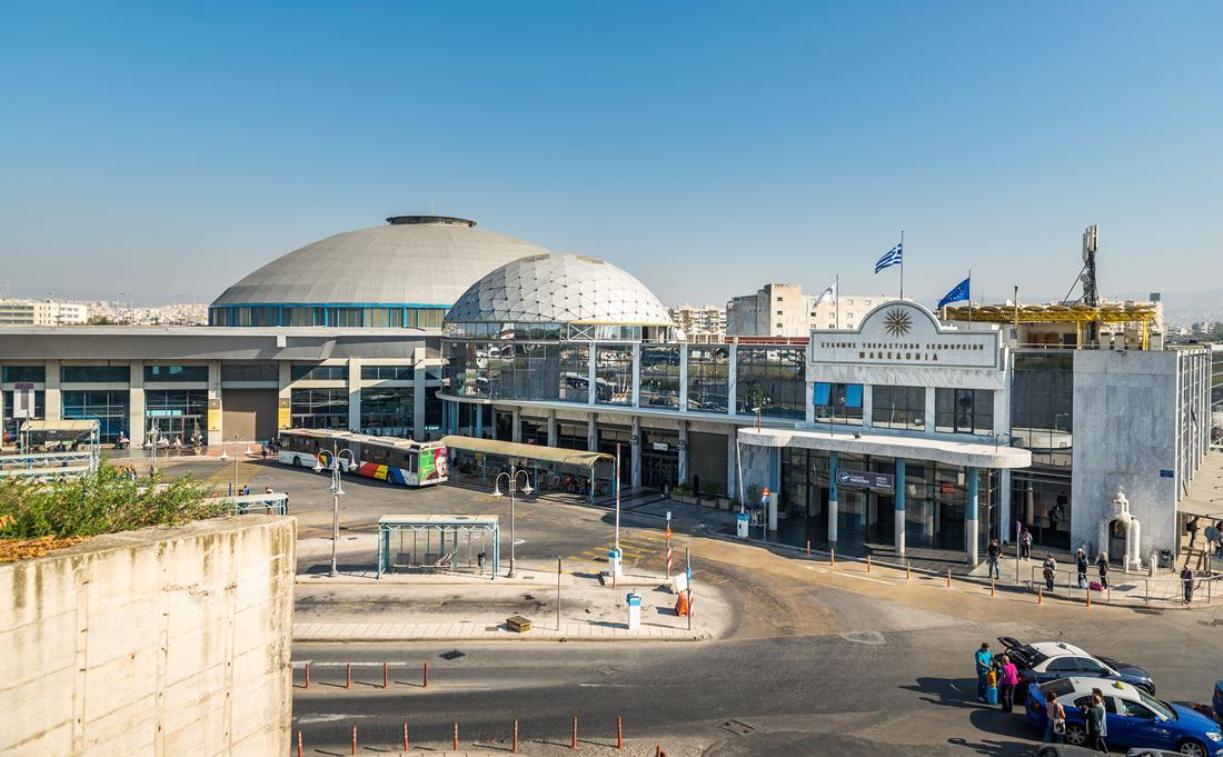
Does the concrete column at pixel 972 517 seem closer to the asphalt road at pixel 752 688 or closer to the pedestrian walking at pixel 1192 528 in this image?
the asphalt road at pixel 752 688

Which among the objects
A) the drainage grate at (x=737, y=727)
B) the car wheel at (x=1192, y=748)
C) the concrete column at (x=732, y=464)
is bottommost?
the drainage grate at (x=737, y=727)

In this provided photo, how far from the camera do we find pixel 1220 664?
83.9 ft

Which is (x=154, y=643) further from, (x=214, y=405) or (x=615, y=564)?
(x=214, y=405)

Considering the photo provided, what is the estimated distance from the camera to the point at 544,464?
5844cm

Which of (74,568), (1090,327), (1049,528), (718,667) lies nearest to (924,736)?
(718,667)

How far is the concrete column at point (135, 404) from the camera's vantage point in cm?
7712

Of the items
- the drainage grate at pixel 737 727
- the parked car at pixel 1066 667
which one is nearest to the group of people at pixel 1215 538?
the parked car at pixel 1066 667

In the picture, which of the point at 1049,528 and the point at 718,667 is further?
the point at 1049,528

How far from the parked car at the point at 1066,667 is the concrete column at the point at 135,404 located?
79405mm

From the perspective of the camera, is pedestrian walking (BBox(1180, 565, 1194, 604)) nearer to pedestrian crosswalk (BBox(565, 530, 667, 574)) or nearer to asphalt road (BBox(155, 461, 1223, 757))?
asphalt road (BBox(155, 461, 1223, 757))

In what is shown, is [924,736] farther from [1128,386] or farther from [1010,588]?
[1128,386]

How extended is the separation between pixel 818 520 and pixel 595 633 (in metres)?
23.1

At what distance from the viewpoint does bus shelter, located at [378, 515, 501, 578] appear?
35.6 m

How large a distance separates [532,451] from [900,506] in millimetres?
27319
